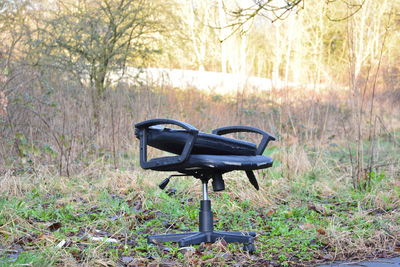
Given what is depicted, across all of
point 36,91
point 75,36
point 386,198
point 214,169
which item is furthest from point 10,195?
point 75,36

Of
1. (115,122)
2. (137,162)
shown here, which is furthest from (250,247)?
(115,122)

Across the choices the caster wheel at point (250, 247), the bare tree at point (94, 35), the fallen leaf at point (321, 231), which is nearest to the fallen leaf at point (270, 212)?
the fallen leaf at point (321, 231)

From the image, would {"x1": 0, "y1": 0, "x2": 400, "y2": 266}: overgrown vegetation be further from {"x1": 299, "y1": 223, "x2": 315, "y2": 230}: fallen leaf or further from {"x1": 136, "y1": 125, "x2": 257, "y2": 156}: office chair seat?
{"x1": 136, "y1": 125, "x2": 257, "y2": 156}: office chair seat

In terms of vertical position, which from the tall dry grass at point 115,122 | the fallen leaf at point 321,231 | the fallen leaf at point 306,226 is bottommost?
the fallen leaf at point 306,226

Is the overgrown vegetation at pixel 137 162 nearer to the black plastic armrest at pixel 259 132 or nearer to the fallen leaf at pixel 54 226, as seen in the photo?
the fallen leaf at pixel 54 226

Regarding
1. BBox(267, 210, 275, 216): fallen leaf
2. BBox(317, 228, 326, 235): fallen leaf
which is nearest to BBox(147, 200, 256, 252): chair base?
BBox(317, 228, 326, 235): fallen leaf

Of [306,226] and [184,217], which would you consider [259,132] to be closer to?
[306,226]

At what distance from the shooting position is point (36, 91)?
7.89 m

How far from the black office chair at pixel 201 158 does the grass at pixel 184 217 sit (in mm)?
102

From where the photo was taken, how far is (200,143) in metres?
3.14

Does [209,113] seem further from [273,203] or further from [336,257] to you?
[336,257]

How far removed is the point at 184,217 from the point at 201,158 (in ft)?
5.36

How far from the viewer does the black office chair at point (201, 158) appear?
3.09m

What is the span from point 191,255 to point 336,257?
1041 mm
